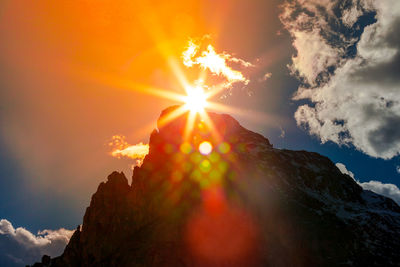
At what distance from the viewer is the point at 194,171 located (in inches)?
5733

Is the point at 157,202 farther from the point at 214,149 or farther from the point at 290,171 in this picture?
the point at 290,171

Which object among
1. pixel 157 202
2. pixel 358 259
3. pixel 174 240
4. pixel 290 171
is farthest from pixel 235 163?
pixel 358 259

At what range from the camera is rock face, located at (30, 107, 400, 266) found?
335ft

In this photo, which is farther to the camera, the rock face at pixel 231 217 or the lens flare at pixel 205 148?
the lens flare at pixel 205 148

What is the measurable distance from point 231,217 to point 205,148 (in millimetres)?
66588

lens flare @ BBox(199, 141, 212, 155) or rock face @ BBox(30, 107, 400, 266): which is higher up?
lens flare @ BBox(199, 141, 212, 155)

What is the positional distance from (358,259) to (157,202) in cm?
7897

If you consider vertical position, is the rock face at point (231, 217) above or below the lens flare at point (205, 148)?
below

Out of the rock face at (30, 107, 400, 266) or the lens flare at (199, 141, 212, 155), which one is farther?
the lens flare at (199, 141, 212, 155)

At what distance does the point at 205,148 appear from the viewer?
178 m

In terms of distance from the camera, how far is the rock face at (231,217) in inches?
4023

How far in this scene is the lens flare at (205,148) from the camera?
170875 millimetres

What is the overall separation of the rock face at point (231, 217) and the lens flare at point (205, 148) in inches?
217

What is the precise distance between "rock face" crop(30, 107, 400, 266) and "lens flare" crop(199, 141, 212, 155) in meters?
5.50
